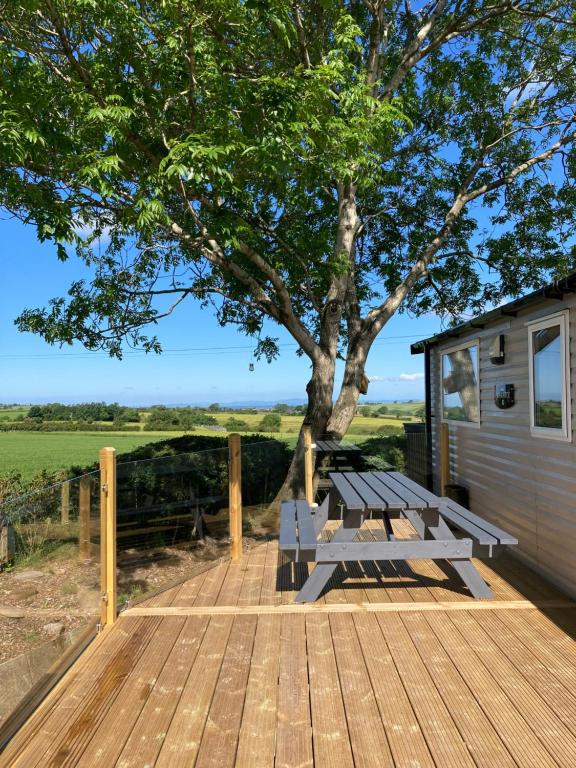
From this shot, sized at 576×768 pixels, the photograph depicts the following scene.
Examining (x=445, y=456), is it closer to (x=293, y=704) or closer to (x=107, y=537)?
(x=107, y=537)

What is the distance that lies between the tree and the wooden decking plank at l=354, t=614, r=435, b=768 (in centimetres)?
380

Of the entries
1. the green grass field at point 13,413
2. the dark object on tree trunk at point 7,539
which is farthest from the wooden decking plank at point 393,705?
the green grass field at point 13,413

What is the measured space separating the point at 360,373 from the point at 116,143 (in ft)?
15.1

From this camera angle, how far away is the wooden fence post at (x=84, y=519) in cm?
320

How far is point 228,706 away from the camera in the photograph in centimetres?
236

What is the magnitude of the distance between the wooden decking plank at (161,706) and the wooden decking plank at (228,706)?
18 centimetres

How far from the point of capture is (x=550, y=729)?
2160mm

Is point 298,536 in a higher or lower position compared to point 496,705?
higher

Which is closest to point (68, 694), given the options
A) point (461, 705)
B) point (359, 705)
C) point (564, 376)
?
point (359, 705)

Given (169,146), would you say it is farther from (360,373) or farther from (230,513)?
(360,373)

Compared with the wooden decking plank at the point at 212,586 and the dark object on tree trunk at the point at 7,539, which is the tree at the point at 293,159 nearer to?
the wooden decking plank at the point at 212,586

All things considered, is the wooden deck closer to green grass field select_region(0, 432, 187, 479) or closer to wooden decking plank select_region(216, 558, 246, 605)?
wooden decking plank select_region(216, 558, 246, 605)

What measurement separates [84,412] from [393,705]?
82.8 ft

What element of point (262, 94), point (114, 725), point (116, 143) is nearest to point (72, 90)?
point (116, 143)
